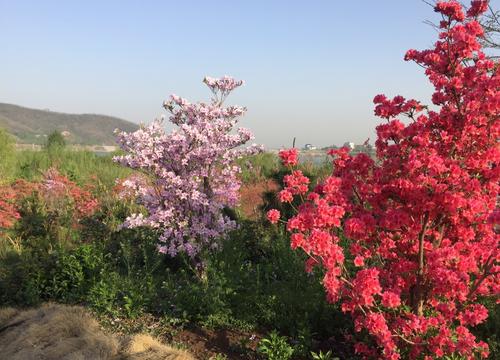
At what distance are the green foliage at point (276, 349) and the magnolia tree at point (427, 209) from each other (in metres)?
0.66

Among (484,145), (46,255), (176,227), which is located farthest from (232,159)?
(484,145)

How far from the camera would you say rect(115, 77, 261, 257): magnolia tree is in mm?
6129

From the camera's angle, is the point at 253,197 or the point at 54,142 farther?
the point at 54,142

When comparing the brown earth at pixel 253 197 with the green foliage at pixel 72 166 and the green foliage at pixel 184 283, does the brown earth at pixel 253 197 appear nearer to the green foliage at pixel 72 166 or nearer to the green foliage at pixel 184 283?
the green foliage at pixel 184 283

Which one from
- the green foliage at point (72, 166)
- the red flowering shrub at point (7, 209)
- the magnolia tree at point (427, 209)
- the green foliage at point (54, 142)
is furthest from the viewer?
the green foliage at point (54, 142)

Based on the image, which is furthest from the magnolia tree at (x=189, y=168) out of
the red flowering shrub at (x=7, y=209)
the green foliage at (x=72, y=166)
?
the green foliage at (x=72, y=166)

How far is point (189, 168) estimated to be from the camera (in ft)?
21.3

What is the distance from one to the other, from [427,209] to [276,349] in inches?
75.0

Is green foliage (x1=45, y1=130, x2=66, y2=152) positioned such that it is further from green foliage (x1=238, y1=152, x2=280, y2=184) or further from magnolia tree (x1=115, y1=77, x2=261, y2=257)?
magnolia tree (x1=115, y1=77, x2=261, y2=257)

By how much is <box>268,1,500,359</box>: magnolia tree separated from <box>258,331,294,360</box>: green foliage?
0.66m

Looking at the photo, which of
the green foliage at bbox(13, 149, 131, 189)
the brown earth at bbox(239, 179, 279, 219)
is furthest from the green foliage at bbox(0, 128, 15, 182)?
the brown earth at bbox(239, 179, 279, 219)

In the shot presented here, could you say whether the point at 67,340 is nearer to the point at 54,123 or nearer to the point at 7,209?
the point at 7,209

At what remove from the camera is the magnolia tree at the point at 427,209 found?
3512 mm

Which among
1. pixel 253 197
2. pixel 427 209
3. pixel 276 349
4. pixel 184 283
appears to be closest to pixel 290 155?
pixel 427 209
